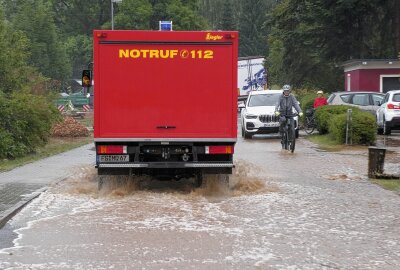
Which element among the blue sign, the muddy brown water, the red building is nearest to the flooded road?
the muddy brown water

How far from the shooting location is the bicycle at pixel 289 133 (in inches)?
751

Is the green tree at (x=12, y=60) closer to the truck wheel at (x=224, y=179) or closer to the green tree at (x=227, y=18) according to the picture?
the truck wheel at (x=224, y=179)

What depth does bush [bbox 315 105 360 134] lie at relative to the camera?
24453mm

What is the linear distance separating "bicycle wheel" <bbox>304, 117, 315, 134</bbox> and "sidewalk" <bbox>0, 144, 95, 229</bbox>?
33.7 feet

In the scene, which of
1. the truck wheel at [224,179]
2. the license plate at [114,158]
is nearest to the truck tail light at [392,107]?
the truck wheel at [224,179]

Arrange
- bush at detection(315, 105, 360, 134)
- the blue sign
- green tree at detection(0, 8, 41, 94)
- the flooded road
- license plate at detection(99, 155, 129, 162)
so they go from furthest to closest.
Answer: bush at detection(315, 105, 360, 134), green tree at detection(0, 8, 41, 94), the blue sign, license plate at detection(99, 155, 129, 162), the flooded road

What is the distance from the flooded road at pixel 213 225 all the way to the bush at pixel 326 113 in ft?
33.9

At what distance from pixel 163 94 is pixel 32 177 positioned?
4291 millimetres

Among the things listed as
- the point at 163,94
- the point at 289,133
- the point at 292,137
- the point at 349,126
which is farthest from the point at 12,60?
the point at 163,94

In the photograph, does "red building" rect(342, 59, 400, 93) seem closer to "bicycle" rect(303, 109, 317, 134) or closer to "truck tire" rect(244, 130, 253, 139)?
"bicycle" rect(303, 109, 317, 134)

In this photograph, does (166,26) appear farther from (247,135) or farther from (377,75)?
(377,75)

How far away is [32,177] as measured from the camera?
14.3 m

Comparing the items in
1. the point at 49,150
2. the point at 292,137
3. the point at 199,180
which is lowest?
the point at 49,150

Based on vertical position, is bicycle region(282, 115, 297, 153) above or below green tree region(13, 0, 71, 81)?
below
